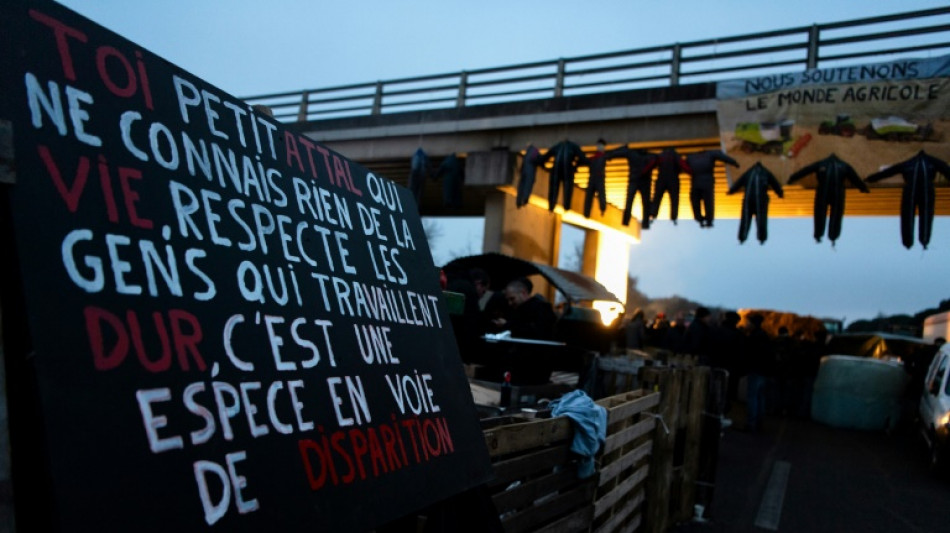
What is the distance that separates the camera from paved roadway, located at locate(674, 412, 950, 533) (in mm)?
6855

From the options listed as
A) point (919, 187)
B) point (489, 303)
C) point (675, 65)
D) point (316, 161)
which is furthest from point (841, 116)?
point (316, 161)

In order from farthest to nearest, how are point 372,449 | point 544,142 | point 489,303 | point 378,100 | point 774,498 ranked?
1. point 378,100
2. point 544,142
3. point 489,303
4. point 774,498
5. point 372,449

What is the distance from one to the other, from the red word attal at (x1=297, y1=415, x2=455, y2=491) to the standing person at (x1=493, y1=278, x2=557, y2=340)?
194 inches

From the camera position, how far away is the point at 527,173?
18.4m

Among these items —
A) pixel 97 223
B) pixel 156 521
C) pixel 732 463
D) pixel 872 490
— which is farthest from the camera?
pixel 732 463

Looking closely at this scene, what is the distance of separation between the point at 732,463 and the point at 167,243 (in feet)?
30.0

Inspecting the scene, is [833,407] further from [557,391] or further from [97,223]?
[97,223]

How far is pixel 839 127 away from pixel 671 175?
346 centimetres

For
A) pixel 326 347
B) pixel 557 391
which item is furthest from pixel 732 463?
pixel 326 347

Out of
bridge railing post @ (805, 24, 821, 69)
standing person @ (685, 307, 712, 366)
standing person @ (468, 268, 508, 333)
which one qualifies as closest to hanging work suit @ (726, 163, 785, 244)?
bridge railing post @ (805, 24, 821, 69)

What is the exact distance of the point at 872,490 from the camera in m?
8.45

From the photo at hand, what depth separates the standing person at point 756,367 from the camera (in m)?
12.0

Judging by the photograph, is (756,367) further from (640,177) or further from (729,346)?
(640,177)

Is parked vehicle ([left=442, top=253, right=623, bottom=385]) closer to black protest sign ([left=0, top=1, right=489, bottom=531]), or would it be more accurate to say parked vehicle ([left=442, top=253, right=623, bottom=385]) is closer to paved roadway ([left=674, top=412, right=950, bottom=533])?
paved roadway ([left=674, top=412, right=950, bottom=533])
